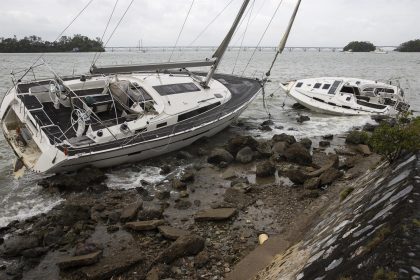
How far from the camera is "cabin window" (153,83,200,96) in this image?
55.2ft

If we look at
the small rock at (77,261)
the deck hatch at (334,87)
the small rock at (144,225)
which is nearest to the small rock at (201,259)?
the small rock at (144,225)

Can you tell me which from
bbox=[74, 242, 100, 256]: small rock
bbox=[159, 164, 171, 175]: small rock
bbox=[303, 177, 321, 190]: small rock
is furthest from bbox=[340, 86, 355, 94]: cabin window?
bbox=[74, 242, 100, 256]: small rock

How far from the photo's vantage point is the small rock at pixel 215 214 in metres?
10.0

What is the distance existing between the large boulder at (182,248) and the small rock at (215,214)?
1526mm

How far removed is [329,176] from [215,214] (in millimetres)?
4680

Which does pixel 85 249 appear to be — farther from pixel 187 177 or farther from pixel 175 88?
pixel 175 88

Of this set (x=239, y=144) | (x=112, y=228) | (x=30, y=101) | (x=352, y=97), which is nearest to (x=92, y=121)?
(x=30, y=101)

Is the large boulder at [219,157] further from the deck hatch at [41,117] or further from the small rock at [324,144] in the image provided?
the deck hatch at [41,117]

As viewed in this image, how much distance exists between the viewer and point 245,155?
50.3 ft

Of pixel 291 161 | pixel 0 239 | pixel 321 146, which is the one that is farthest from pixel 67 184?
pixel 321 146

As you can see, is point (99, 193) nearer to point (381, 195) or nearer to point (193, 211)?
point (193, 211)

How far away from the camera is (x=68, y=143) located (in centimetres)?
1266

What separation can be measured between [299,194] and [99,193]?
22.5 feet

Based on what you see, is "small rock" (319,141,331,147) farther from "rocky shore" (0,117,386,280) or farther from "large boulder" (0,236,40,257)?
"large boulder" (0,236,40,257)
